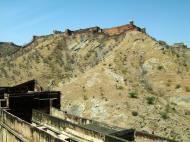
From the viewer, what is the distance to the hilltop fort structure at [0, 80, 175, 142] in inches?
706

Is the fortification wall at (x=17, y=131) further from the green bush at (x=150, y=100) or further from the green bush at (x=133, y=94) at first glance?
the green bush at (x=150, y=100)

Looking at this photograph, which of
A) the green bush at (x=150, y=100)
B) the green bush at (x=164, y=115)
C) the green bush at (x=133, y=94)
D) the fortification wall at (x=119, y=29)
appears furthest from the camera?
the fortification wall at (x=119, y=29)

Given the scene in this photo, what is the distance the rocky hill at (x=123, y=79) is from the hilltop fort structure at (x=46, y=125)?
889 centimetres

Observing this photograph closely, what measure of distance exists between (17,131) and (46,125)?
2712mm

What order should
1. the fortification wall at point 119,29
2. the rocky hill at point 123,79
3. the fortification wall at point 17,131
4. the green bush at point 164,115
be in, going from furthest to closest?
the fortification wall at point 119,29, the rocky hill at point 123,79, the green bush at point 164,115, the fortification wall at point 17,131

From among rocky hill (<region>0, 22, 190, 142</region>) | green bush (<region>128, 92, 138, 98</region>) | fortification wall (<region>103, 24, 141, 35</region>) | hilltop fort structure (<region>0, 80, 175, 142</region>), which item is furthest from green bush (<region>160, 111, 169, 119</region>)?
fortification wall (<region>103, 24, 141, 35</region>)

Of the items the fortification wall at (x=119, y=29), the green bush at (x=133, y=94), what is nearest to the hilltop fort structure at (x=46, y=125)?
the green bush at (x=133, y=94)

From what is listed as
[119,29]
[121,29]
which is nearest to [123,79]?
[121,29]

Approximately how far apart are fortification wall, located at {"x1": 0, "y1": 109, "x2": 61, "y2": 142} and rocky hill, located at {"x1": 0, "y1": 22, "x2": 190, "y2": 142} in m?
12.6

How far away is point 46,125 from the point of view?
915 inches

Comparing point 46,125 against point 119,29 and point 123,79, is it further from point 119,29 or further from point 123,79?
point 119,29

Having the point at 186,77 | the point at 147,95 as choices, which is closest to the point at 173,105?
the point at 147,95

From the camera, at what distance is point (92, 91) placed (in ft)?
132

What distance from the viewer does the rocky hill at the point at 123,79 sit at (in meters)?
34.5
